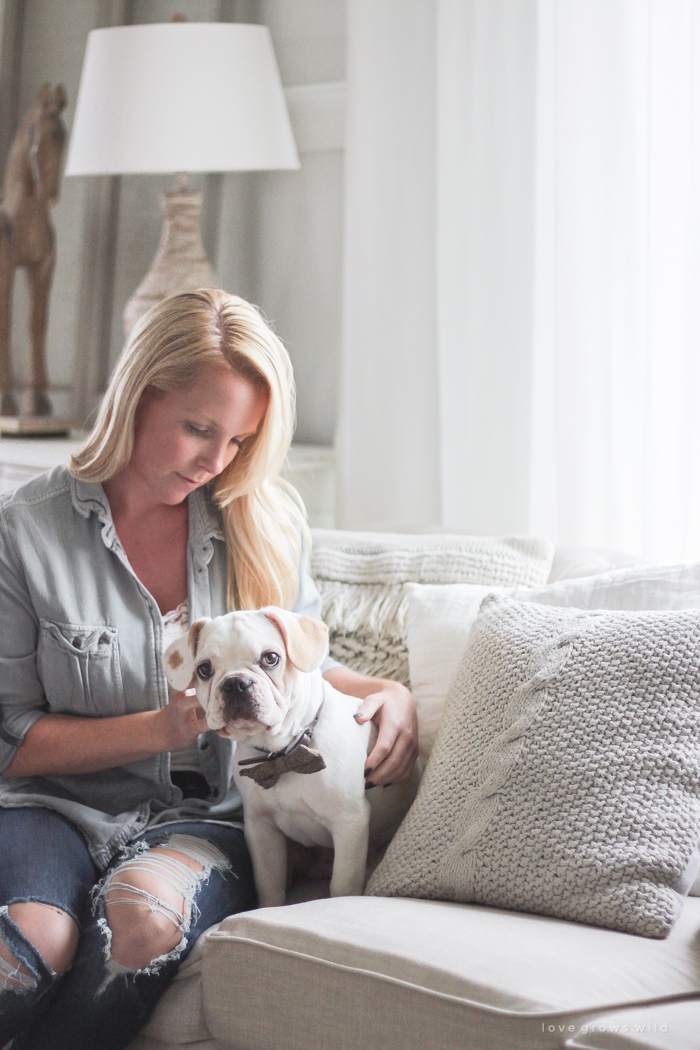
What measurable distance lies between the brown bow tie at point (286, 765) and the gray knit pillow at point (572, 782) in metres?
0.14

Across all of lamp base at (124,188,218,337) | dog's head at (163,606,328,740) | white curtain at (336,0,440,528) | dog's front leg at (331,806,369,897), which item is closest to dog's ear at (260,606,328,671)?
dog's head at (163,606,328,740)

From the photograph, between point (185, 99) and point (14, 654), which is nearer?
point (14, 654)

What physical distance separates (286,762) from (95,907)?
268mm

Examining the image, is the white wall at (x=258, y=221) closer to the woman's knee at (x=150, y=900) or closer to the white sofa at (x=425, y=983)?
the woman's knee at (x=150, y=900)

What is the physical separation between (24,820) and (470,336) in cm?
129

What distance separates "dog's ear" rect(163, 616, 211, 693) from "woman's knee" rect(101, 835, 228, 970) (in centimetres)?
21

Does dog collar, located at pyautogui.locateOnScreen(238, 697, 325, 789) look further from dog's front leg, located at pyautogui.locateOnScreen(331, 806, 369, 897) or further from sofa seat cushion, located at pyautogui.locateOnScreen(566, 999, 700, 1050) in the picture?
sofa seat cushion, located at pyautogui.locateOnScreen(566, 999, 700, 1050)

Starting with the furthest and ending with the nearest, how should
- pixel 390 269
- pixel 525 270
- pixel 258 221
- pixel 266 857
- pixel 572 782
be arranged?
pixel 258 221 → pixel 390 269 → pixel 525 270 → pixel 266 857 → pixel 572 782

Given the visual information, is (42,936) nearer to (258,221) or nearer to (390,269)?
→ (390,269)

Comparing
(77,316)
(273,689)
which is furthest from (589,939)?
(77,316)

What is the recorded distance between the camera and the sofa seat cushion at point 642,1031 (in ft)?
2.40

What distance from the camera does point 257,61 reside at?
205 cm

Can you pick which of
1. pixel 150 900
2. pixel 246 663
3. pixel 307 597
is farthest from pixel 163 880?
pixel 307 597

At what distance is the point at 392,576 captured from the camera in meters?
1.50
